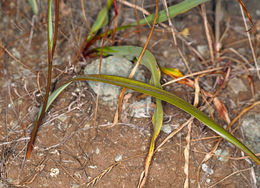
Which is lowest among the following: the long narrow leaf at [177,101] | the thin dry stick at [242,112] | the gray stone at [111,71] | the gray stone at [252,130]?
the gray stone at [252,130]

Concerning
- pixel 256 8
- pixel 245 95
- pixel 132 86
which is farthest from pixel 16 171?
pixel 256 8

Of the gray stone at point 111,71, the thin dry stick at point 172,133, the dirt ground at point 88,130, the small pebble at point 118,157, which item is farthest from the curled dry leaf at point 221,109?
the small pebble at point 118,157

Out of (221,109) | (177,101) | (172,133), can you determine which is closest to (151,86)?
(177,101)

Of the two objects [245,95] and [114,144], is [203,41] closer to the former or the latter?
[245,95]

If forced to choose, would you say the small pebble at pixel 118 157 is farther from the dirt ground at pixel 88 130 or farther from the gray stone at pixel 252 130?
the gray stone at pixel 252 130

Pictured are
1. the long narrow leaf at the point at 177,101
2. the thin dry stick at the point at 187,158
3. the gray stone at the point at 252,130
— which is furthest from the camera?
the gray stone at the point at 252,130

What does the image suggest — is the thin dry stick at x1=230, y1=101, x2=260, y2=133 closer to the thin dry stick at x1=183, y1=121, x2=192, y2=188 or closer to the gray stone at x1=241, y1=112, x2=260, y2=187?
the gray stone at x1=241, y1=112, x2=260, y2=187

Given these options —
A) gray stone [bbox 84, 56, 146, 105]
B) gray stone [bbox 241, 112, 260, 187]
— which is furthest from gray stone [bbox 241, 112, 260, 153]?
gray stone [bbox 84, 56, 146, 105]
